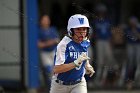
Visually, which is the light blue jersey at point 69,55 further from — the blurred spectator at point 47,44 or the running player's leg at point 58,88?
the blurred spectator at point 47,44

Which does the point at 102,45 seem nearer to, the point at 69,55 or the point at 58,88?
the point at 58,88

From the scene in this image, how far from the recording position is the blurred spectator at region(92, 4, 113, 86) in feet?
44.0

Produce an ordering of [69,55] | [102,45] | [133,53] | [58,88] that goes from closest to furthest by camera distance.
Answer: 1. [69,55]
2. [58,88]
3. [133,53]
4. [102,45]

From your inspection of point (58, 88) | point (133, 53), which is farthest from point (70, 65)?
point (133, 53)

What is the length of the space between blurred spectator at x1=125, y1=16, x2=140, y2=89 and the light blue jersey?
221 inches

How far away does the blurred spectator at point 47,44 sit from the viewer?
1187 centimetres

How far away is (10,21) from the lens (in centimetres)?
1187

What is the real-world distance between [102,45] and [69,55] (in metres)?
6.40

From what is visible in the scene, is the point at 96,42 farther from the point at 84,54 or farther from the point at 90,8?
the point at 84,54

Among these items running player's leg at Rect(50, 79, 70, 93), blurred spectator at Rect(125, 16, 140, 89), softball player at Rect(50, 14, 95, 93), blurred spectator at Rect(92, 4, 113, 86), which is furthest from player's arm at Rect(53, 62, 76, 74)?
blurred spectator at Rect(92, 4, 113, 86)

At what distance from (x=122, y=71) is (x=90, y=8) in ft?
10.2

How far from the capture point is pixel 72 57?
23.9 feet

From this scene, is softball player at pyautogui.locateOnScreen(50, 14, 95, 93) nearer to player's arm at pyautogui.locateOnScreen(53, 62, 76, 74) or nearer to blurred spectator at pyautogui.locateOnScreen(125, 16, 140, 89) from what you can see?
player's arm at pyautogui.locateOnScreen(53, 62, 76, 74)

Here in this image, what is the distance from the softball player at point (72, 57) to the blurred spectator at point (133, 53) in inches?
219
